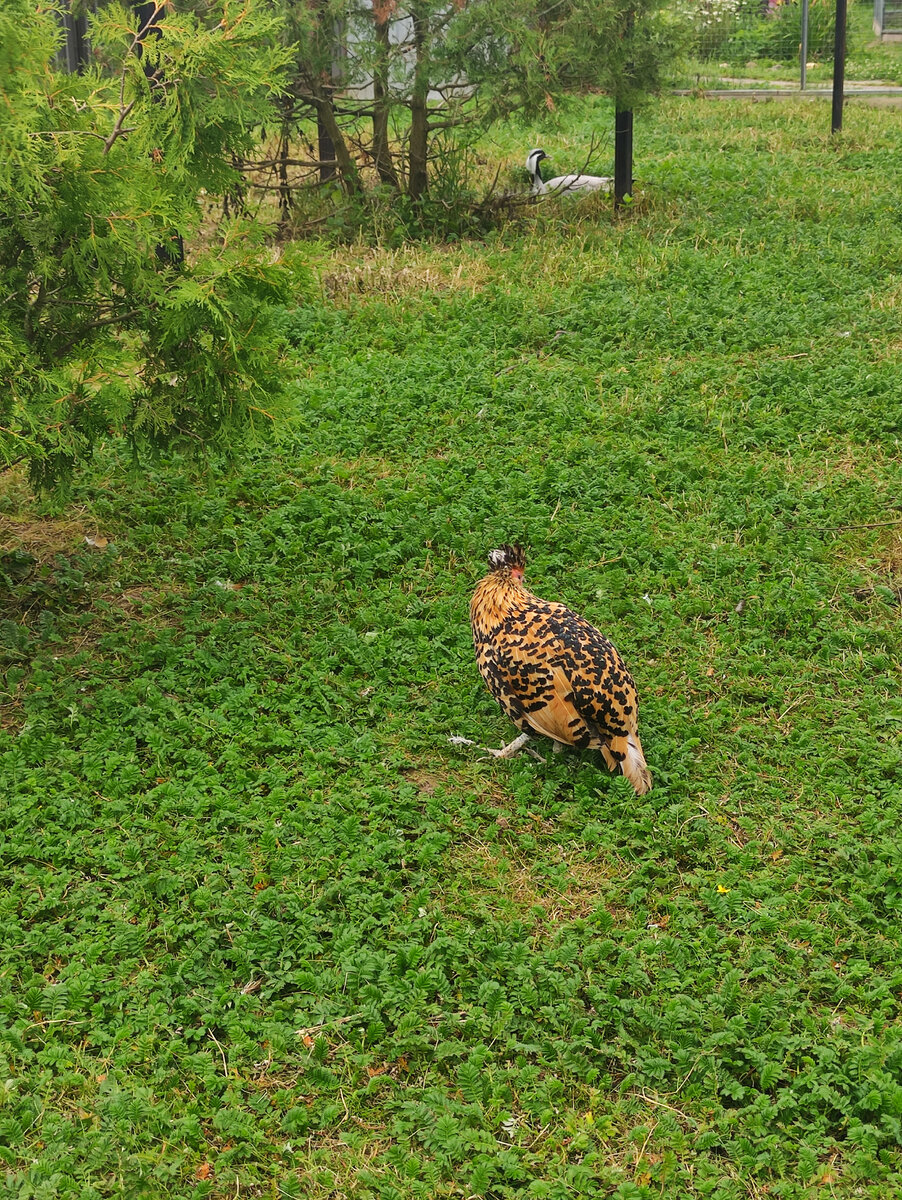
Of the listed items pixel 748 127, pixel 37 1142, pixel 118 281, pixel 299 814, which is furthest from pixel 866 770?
pixel 748 127

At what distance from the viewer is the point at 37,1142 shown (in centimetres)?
315

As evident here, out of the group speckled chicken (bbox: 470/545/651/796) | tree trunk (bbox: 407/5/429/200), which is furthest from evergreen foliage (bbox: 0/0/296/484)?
tree trunk (bbox: 407/5/429/200)

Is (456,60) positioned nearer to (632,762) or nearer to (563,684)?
(563,684)

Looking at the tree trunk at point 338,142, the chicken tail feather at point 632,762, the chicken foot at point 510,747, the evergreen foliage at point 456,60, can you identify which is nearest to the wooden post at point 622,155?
the evergreen foliage at point 456,60

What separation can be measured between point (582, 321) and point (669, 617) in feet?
11.9

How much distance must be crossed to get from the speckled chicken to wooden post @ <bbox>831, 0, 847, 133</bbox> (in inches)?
410

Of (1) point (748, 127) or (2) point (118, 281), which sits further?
(1) point (748, 127)

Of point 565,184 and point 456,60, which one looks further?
point 565,184

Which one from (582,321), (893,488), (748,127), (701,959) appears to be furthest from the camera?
(748,127)

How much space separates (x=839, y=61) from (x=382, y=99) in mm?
5881

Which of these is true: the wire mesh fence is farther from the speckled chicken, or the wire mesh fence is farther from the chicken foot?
the chicken foot

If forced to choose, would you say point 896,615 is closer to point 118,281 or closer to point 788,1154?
point 788,1154

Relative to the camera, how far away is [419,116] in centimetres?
1007

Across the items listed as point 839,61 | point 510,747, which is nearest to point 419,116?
point 839,61
